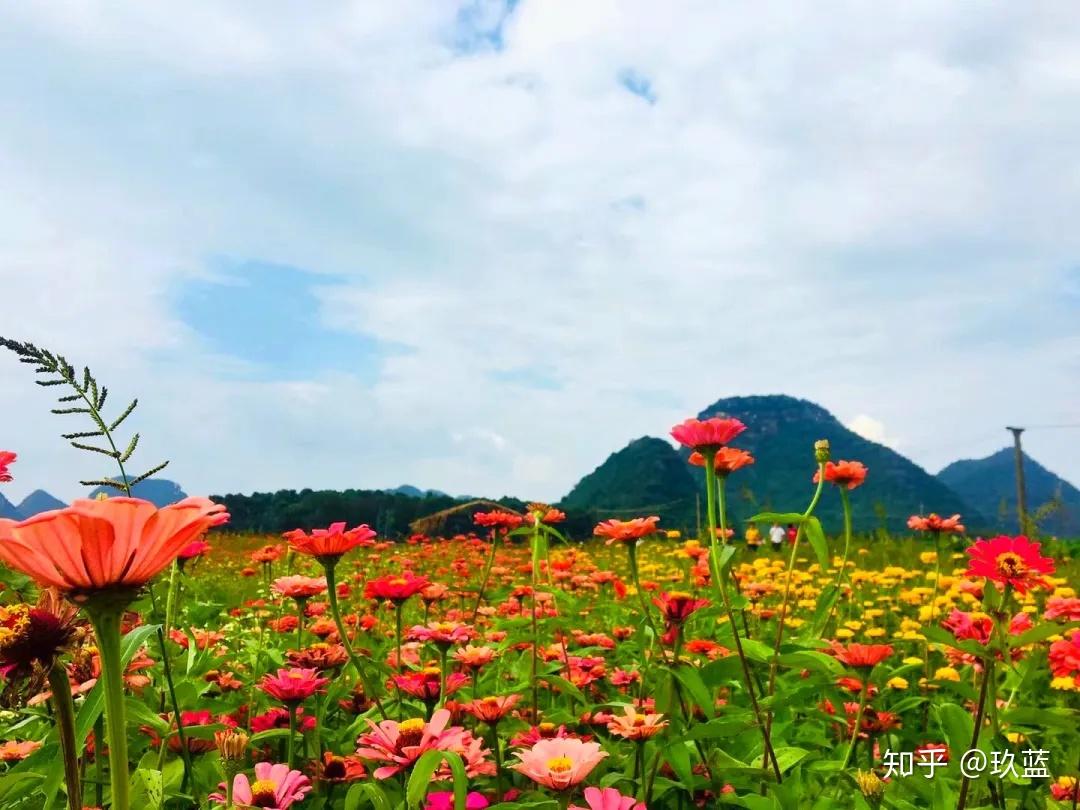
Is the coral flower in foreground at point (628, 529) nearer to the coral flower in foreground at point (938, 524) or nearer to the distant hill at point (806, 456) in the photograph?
the coral flower in foreground at point (938, 524)

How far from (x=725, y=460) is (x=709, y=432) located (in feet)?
0.71

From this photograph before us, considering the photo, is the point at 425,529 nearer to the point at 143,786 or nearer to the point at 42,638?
the point at 143,786

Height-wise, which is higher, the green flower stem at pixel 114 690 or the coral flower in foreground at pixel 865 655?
the green flower stem at pixel 114 690

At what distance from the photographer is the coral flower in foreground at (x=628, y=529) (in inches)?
76.8

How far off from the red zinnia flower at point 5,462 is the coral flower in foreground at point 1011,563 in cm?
204

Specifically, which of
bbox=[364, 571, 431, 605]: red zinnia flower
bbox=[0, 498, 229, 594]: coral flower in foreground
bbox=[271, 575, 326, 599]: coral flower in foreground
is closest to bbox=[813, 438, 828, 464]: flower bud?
bbox=[364, 571, 431, 605]: red zinnia flower

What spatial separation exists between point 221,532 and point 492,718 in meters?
10.4

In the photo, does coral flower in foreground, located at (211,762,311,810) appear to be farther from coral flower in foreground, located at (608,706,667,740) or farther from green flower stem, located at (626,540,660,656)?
green flower stem, located at (626,540,660,656)

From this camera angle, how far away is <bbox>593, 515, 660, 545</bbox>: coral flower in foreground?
195 cm

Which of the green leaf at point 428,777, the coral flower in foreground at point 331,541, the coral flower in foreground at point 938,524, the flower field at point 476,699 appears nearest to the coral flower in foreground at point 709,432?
the flower field at point 476,699

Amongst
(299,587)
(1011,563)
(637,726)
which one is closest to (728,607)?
(637,726)

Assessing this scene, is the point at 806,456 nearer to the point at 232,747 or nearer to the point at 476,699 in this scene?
the point at 476,699

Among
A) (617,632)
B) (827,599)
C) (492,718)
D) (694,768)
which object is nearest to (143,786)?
(492,718)

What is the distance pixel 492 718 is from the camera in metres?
1.55
